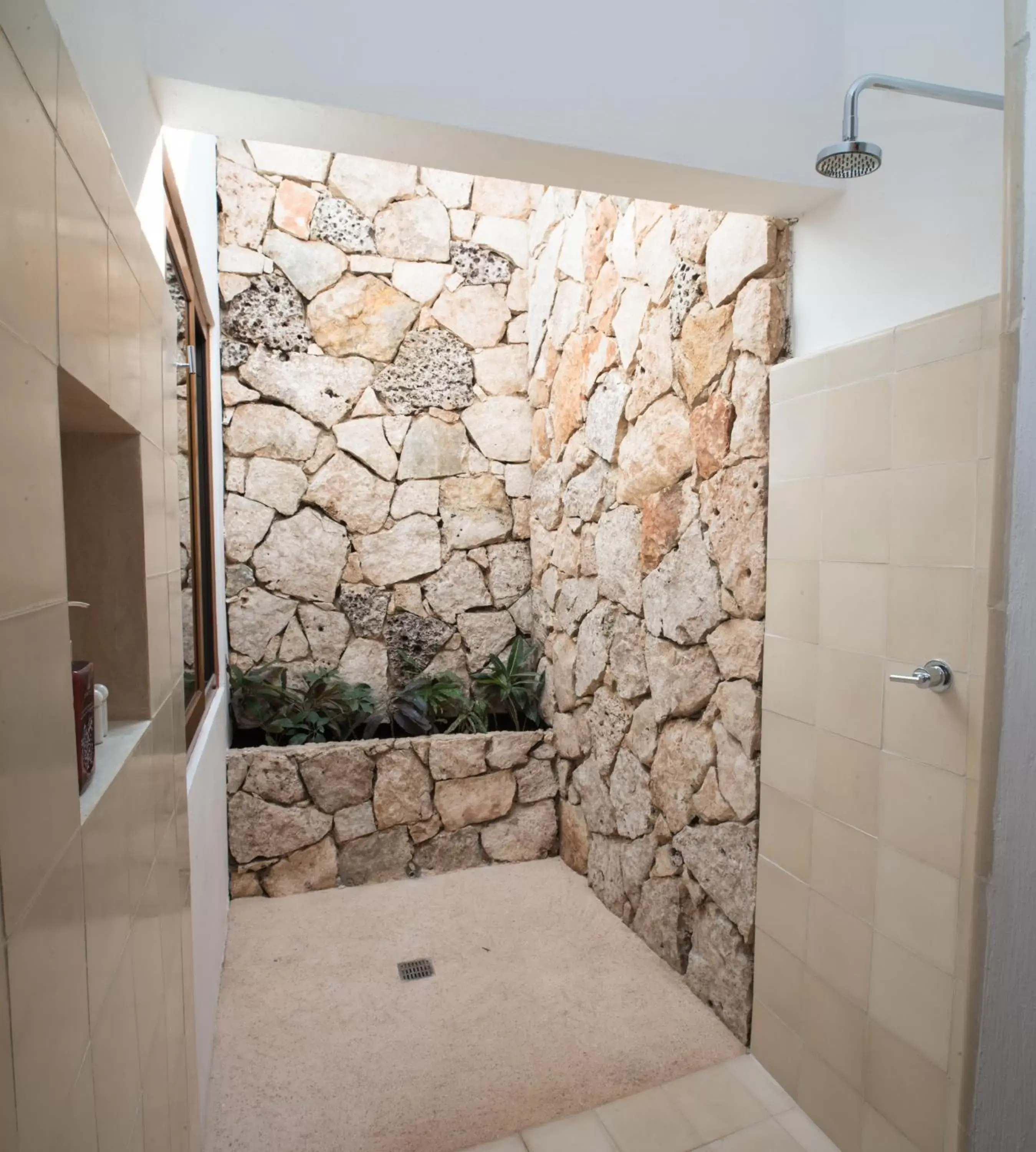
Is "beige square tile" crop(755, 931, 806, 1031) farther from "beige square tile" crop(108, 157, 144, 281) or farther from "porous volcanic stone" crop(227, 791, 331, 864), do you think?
"beige square tile" crop(108, 157, 144, 281)

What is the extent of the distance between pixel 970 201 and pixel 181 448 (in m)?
1.95

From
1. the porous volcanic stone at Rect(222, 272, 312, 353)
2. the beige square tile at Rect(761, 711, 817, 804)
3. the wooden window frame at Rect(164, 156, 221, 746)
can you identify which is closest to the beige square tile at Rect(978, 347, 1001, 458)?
the beige square tile at Rect(761, 711, 817, 804)

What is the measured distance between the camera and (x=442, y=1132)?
1640 millimetres

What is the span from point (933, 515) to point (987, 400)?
0.71 ft

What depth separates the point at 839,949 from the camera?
1.56m

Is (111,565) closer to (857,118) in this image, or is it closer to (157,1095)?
(157,1095)

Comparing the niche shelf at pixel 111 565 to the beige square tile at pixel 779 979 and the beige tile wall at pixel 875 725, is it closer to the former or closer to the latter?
the beige tile wall at pixel 875 725

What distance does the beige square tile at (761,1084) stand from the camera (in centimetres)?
169

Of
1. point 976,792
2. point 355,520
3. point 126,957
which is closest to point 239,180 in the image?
point 355,520

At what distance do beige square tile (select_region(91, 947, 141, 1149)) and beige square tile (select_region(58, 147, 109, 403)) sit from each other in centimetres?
62

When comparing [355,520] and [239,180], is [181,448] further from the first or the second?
[239,180]

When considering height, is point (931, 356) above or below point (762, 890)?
above

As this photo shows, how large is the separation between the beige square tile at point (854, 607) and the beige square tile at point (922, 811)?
236 millimetres

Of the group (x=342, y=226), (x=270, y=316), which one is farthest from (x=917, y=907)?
(x=342, y=226)
